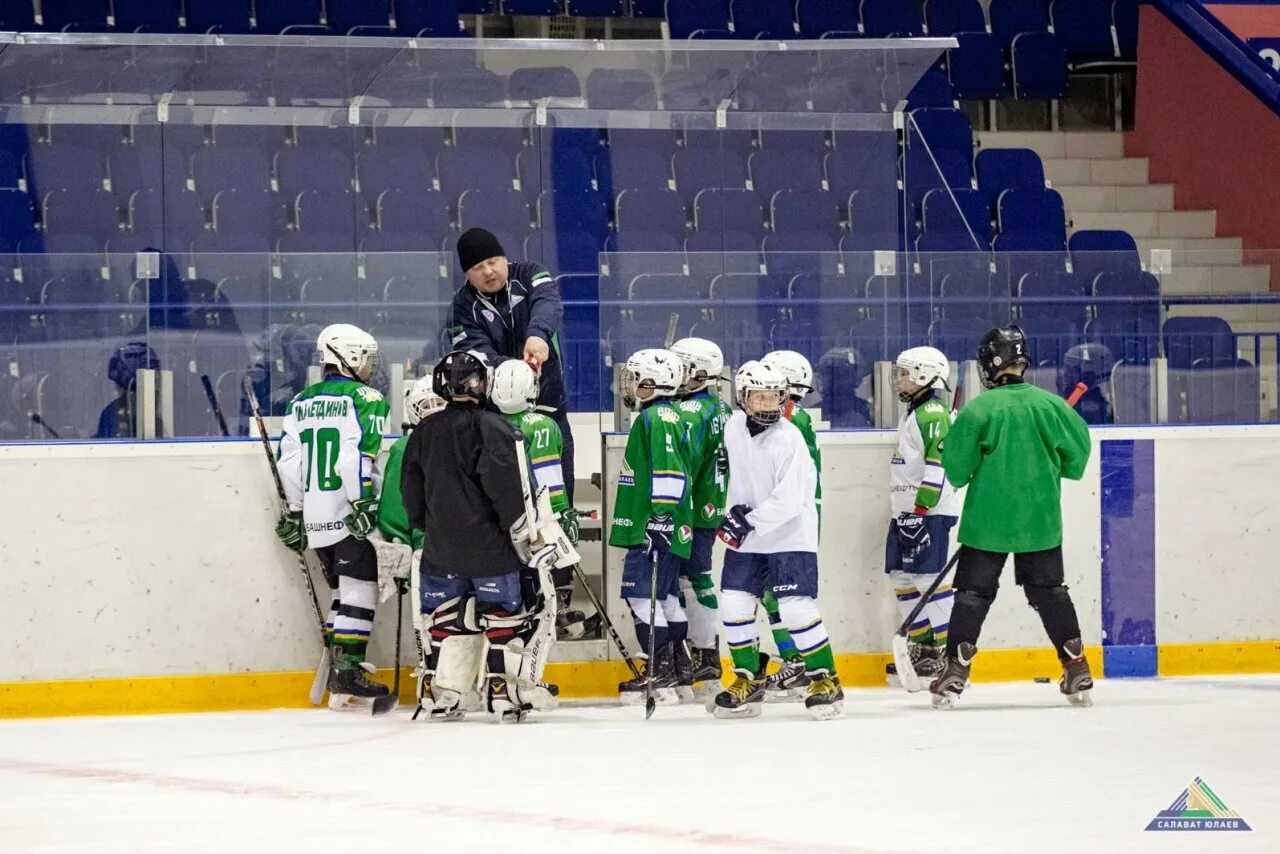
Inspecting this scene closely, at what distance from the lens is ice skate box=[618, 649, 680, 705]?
7512mm

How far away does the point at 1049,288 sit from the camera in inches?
331

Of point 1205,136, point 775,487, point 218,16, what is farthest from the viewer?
point 1205,136

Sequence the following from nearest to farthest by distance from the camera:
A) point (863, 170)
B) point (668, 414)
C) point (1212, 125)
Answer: point (668, 414)
point (863, 170)
point (1212, 125)

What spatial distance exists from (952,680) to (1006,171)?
21.9ft

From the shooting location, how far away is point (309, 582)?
25.0ft

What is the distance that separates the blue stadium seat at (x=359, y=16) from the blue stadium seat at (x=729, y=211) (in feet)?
14.2

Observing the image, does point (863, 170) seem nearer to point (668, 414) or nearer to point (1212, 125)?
point (668, 414)

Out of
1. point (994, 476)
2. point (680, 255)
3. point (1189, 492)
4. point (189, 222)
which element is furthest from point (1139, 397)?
point (189, 222)

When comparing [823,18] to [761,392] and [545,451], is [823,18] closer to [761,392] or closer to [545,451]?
[545,451]

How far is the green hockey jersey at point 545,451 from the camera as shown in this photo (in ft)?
24.2

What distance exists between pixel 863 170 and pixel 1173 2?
5.95 m

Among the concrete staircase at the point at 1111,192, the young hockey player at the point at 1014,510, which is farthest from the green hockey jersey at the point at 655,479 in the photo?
the concrete staircase at the point at 1111,192

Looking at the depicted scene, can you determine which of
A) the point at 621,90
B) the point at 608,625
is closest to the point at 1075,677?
the point at 608,625

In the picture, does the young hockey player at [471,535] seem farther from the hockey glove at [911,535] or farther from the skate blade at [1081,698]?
the skate blade at [1081,698]
